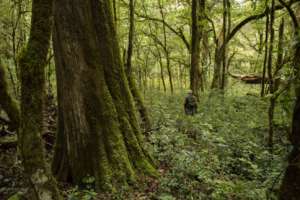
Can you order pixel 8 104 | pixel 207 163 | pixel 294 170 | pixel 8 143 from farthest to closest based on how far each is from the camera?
pixel 8 143 < pixel 8 104 < pixel 207 163 < pixel 294 170

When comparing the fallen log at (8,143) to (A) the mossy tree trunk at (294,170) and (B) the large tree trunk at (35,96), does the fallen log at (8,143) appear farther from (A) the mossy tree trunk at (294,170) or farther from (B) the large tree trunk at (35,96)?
(A) the mossy tree trunk at (294,170)

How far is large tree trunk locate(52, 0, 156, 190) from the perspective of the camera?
4715 mm

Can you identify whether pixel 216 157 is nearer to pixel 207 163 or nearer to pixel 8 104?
pixel 207 163

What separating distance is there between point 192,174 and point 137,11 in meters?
14.7

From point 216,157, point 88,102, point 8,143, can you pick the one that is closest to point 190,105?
point 216,157

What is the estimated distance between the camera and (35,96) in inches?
120

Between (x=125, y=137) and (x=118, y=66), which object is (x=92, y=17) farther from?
(x=125, y=137)

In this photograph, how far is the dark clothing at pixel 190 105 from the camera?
8.87 m

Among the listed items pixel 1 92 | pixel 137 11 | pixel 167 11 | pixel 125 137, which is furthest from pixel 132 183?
pixel 167 11

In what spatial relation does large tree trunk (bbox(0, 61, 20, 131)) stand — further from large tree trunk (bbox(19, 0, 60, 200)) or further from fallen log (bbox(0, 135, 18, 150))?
large tree trunk (bbox(19, 0, 60, 200))

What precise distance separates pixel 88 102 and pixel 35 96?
1.74 meters

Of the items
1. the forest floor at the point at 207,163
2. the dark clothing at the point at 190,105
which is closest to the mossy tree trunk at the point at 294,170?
the forest floor at the point at 207,163

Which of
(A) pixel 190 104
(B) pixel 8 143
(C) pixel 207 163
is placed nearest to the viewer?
(C) pixel 207 163

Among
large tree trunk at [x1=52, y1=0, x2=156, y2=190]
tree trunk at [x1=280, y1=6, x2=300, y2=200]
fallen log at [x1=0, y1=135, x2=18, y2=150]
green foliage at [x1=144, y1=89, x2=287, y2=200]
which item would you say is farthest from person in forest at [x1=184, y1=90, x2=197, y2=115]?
tree trunk at [x1=280, y1=6, x2=300, y2=200]
